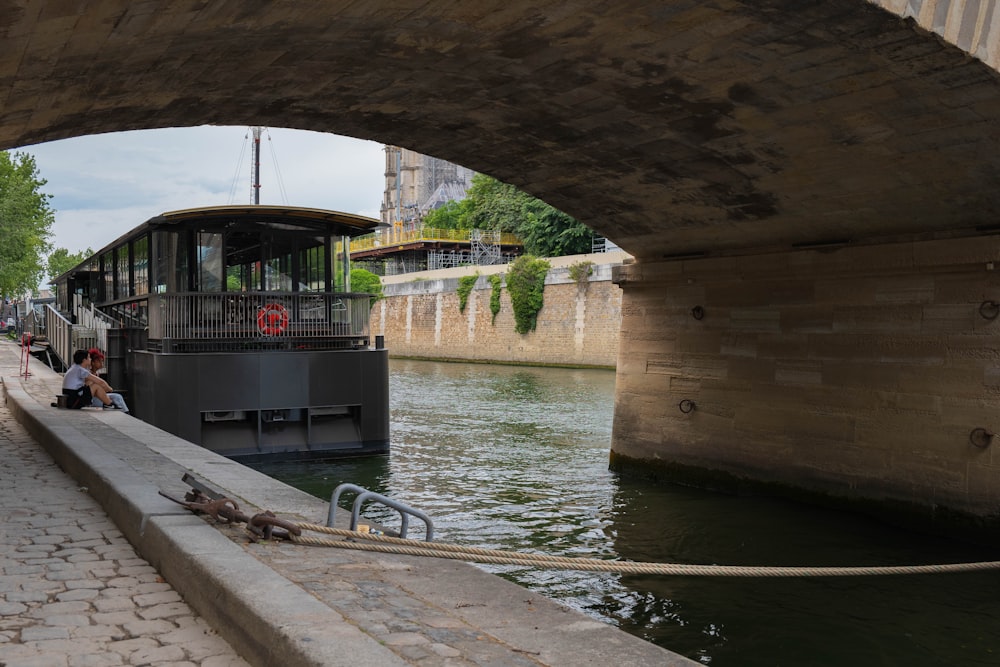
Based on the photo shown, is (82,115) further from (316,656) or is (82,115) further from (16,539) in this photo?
(316,656)

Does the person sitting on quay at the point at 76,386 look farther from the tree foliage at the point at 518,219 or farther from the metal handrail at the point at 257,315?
the tree foliage at the point at 518,219

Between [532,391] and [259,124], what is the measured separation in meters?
17.6

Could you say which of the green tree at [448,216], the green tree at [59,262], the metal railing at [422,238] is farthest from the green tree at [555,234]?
the green tree at [59,262]

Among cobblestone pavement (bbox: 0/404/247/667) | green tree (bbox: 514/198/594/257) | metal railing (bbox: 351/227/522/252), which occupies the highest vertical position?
metal railing (bbox: 351/227/522/252)

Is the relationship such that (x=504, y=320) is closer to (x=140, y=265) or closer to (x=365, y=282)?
(x=365, y=282)

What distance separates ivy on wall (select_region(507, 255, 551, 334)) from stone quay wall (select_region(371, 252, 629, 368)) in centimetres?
32

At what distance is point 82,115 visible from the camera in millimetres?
9828

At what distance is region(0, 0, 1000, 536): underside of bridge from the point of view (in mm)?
7180

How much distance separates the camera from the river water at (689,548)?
710 cm

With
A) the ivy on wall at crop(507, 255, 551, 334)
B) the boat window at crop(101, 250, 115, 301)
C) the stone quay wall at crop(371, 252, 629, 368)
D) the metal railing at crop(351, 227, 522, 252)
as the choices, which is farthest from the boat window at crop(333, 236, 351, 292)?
the metal railing at crop(351, 227, 522, 252)

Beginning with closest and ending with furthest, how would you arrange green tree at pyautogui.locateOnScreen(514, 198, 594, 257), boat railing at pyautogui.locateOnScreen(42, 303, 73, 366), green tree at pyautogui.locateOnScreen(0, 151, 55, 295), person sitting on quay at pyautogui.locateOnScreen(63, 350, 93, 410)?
person sitting on quay at pyautogui.locateOnScreen(63, 350, 93, 410)
boat railing at pyautogui.locateOnScreen(42, 303, 73, 366)
green tree at pyautogui.locateOnScreen(0, 151, 55, 295)
green tree at pyautogui.locateOnScreen(514, 198, 594, 257)

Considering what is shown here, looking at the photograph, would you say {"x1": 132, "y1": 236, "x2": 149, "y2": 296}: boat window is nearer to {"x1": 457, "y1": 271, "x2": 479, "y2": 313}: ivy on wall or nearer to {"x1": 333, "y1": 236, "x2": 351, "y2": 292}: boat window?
{"x1": 333, "y1": 236, "x2": 351, "y2": 292}: boat window

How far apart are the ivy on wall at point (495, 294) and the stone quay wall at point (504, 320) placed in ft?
0.86

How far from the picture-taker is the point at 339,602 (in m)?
4.04
